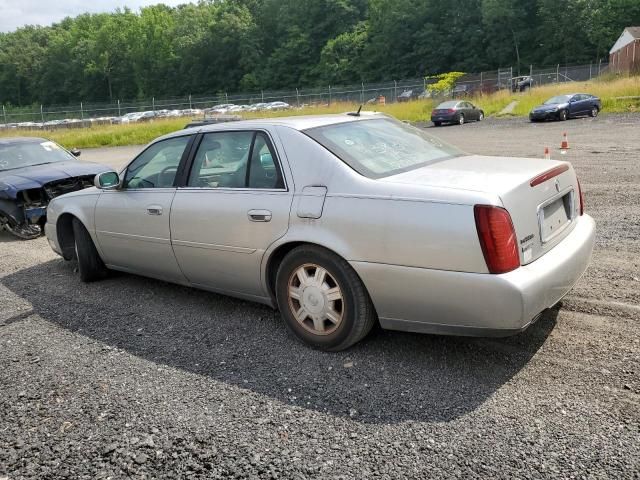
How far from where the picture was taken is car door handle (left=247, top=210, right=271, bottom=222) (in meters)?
3.86

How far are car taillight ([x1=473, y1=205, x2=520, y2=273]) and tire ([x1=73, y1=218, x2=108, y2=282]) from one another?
401 cm

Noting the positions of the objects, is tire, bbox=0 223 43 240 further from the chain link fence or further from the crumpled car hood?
the chain link fence

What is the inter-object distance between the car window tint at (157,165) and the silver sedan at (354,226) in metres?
0.01

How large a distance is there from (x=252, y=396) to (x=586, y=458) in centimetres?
179

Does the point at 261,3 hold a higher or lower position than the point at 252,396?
higher

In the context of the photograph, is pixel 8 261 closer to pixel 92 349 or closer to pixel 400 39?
pixel 92 349

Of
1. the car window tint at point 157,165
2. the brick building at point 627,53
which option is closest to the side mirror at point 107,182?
the car window tint at point 157,165

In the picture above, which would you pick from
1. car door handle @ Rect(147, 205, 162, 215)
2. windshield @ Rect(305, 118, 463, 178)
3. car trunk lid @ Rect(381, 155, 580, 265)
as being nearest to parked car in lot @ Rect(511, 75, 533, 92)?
windshield @ Rect(305, 118, 463, 178)

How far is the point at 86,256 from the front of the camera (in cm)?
557

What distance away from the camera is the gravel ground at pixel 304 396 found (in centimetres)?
267

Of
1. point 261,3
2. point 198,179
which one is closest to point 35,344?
point 198,179

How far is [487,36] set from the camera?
260 feet

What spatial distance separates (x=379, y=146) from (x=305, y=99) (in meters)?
49.2

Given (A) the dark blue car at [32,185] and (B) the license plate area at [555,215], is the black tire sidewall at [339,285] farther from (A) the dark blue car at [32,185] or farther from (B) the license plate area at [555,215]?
(A) the dark blue car at [32,185]
